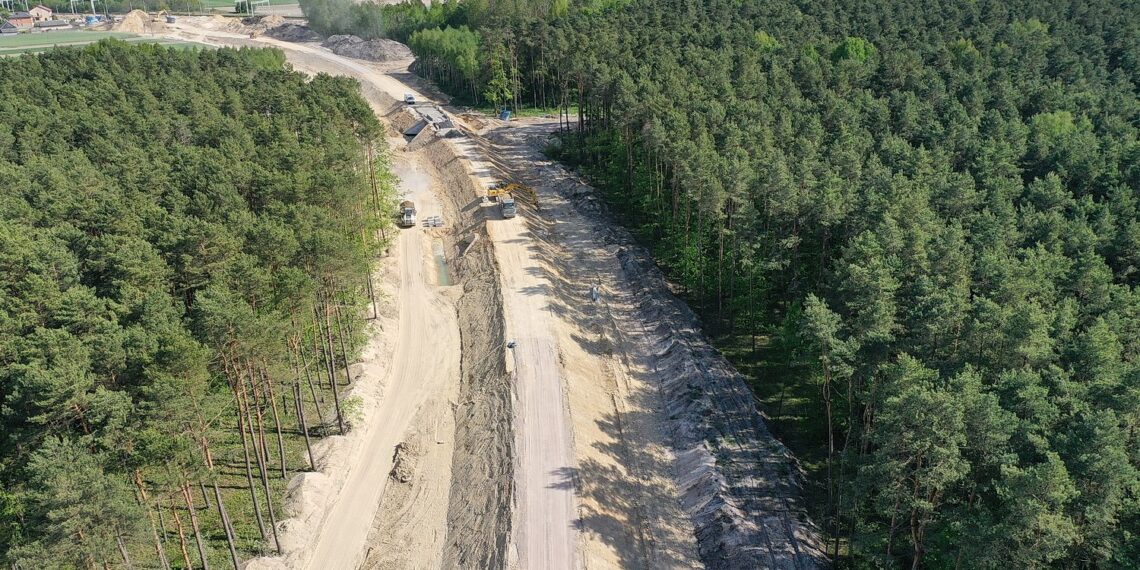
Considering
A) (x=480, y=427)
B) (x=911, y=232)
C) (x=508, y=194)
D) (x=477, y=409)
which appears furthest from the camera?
(x=508, y=194)

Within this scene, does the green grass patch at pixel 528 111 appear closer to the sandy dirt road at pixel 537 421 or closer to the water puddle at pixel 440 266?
the water puddle at pixel 440 266

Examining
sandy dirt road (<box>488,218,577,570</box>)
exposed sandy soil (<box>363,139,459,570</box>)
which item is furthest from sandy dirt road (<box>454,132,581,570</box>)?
exposed sandy soil (<box>363,139,459,570</box>)

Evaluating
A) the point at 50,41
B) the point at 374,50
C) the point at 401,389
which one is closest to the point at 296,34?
the point at 374,50

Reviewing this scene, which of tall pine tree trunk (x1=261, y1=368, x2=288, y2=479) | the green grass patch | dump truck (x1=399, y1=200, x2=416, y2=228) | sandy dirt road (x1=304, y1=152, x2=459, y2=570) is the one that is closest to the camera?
sandy dirt road (x1=304, y1=152, x2=459, y2=570)

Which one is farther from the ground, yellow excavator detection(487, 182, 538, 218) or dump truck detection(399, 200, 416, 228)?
yellow excavator detection(487, 182, 538, 218)

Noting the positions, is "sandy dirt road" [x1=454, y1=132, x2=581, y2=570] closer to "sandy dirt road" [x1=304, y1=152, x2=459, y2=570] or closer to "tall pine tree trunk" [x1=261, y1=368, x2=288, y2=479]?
"sandy dirt road" [x1=304, y1=152, x2=459, y2=570]

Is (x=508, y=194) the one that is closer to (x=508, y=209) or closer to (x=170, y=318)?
(x=508, y=209)

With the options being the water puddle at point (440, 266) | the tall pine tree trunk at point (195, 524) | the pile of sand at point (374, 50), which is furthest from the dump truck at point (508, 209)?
the pile of sand at point (374, 50)
